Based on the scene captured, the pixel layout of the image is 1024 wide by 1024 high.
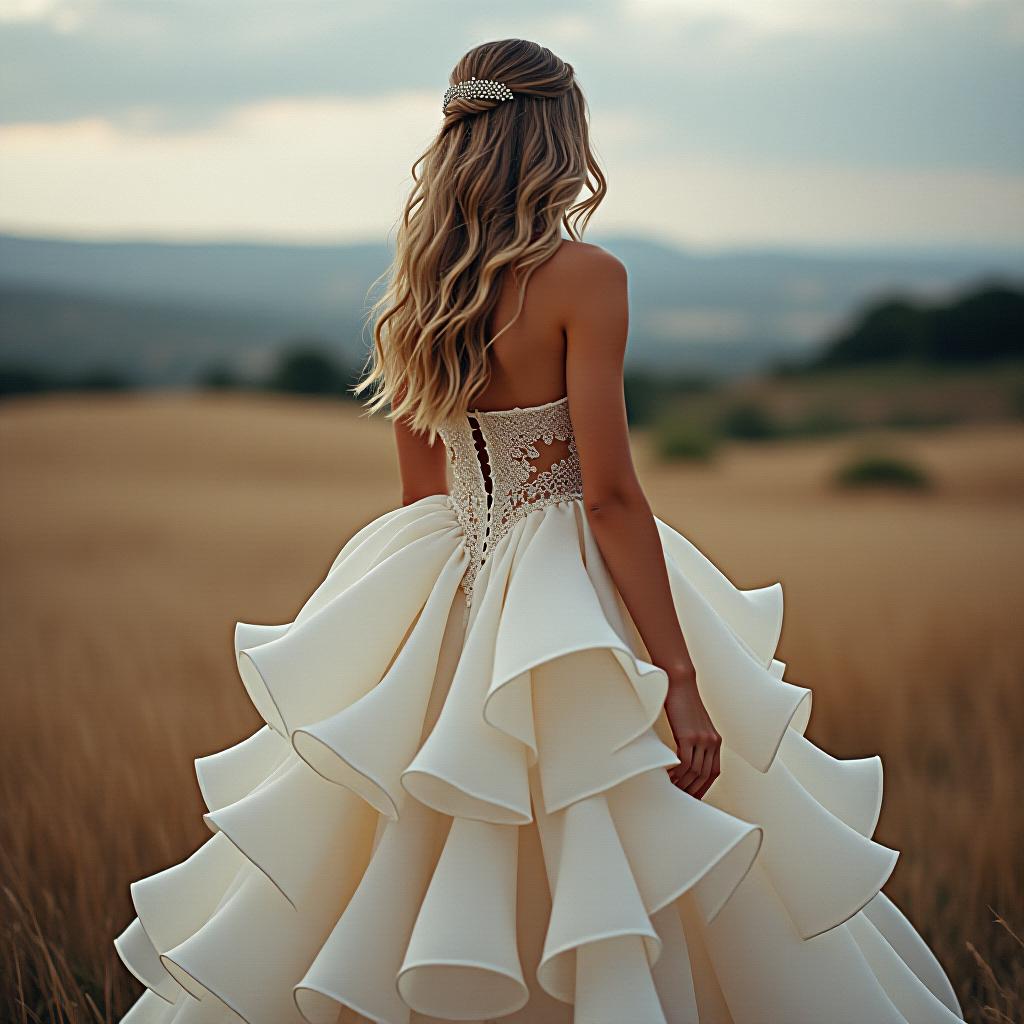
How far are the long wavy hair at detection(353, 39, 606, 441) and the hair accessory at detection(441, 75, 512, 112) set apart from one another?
0.04 ft

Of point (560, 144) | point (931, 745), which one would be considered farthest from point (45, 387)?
point (560, 144)

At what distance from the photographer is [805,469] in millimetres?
19688

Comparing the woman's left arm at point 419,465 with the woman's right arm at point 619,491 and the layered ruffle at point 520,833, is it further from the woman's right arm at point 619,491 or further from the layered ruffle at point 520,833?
the woman's right arm at point 619,491

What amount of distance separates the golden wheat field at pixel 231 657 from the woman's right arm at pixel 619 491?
3.30 feet

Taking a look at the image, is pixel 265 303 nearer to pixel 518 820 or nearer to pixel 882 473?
pixel 882 473

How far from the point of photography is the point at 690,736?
202 centimetres

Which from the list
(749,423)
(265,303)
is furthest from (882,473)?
(265,303)

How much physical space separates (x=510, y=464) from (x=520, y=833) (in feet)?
2.46

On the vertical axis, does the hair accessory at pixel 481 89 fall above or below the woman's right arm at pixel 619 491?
above

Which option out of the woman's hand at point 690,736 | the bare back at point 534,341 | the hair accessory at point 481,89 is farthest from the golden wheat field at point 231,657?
the hair accessory at point 481,89

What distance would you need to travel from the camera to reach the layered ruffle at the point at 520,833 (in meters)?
1.90

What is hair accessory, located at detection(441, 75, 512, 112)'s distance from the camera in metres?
2.15

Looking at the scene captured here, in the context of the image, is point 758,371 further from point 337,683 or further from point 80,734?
point 337,683

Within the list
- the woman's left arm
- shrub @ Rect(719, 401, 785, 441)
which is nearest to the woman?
the woman's left arm
